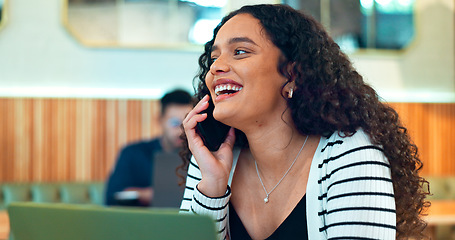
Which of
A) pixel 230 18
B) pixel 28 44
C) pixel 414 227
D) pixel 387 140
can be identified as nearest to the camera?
pixel 387 140

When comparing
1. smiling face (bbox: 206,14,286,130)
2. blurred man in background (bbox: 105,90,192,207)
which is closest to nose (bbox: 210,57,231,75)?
smiling face (bbox: 206,14,286,130)

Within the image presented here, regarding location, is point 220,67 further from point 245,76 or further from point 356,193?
point 356,193

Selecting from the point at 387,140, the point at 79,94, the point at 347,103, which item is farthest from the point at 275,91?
the point at 79,94

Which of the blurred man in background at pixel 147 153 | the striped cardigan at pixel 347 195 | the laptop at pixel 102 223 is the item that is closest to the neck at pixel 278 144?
the striped cardigan at pixel 347 195

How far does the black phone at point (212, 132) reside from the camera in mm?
1599

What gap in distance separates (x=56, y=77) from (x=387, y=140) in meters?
3.63

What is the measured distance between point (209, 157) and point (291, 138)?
0.87 feet

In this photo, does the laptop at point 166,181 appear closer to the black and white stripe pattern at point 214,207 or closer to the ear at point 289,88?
the black and white stripe pattern at point 214,207

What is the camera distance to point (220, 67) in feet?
4.89

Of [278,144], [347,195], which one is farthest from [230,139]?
[347,195]

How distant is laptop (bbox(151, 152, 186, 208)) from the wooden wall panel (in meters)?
2.22

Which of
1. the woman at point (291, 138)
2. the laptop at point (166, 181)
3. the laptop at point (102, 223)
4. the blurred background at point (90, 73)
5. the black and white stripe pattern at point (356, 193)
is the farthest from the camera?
the blurred background at point (90, 73)

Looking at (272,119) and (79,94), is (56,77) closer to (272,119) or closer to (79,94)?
(79,94)

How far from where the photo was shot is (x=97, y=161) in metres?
4.51
